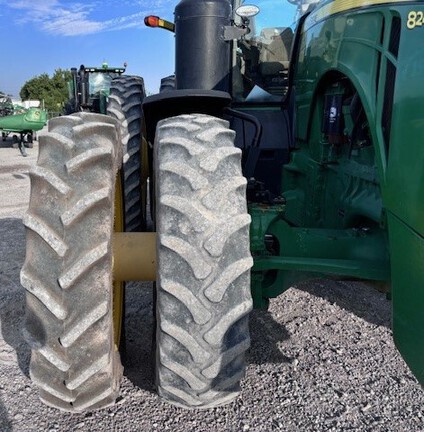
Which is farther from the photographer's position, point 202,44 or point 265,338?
point 202,44

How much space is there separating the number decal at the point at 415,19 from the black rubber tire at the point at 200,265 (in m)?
0.77

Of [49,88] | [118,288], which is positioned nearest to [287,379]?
[118,288]

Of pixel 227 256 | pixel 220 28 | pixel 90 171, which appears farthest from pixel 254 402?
pixel 220 28

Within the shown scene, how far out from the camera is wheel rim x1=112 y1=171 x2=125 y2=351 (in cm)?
254

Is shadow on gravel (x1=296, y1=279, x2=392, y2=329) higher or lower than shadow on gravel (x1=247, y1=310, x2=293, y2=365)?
above

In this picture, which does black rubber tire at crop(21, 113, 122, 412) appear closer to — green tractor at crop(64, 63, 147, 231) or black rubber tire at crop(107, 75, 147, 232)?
green tractor at crop(64, 63, 147, 231)

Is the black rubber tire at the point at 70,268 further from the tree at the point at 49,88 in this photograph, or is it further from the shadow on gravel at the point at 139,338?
the tree at the point at 49,88

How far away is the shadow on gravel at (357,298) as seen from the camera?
11.2 ft

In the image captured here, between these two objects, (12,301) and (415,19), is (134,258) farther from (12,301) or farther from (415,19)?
(12,301)

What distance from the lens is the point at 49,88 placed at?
48656 mm

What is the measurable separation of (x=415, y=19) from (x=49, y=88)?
51.5 meters

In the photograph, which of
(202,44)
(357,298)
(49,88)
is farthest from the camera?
(49,88)

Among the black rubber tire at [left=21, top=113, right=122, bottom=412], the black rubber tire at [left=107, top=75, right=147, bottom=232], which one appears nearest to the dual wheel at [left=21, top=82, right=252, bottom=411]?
the black rubber tire at [left=21, top=113, right=122, bottom=412]

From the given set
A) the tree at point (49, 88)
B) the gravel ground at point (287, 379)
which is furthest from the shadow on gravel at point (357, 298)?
the tree at point (49, 88)
